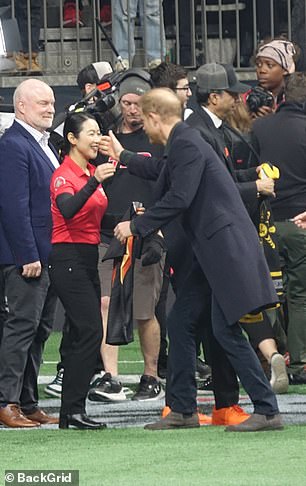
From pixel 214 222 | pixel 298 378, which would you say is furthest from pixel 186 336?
pixel 298 378

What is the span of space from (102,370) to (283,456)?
3743mm

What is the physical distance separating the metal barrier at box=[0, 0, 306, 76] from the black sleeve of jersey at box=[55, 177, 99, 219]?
21.6ft

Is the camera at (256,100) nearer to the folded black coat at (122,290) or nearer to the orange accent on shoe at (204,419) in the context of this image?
the folded black coat at (122,290)

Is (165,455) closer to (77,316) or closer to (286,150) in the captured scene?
(77,316)

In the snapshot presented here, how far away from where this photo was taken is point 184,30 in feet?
51.7

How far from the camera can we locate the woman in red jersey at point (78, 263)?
8.96 metres

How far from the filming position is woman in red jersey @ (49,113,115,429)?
29.4ft

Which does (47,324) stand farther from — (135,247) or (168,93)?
(168,93)

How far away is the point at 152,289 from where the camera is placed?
430 inches

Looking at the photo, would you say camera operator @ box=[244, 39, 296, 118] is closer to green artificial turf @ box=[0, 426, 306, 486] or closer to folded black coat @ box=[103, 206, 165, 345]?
folded black coat @ box=[103, 206, 165, 345]

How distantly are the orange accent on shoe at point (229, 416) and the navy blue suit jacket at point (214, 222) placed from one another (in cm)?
71

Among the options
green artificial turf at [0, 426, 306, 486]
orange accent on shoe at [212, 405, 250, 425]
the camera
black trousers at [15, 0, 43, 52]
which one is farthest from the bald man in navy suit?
black trousers at [15, 0, 43, 52]

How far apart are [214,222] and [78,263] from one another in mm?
862

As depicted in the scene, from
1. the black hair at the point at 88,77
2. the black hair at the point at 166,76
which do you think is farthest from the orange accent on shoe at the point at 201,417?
the black hair at the point at 88,77
